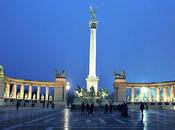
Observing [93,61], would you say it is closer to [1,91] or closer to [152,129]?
[1,91]

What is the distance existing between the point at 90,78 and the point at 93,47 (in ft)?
32.1

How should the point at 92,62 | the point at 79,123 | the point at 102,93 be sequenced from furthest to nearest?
the point at 92,62
the point at 102,93
the point at 79,123

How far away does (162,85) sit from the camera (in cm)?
11631

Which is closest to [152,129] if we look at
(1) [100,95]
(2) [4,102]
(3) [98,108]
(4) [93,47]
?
(3) [98,108]

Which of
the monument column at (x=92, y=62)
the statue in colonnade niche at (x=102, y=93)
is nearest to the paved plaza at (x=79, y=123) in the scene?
the statue in colonnade niche at (x=102, y=93)

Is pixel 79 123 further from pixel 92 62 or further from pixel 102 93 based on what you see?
pixel 92 62

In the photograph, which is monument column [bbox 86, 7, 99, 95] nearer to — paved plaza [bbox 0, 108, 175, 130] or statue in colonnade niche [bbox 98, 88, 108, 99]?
statue in colonnade niche [bbox 98, 88, 108, 99]

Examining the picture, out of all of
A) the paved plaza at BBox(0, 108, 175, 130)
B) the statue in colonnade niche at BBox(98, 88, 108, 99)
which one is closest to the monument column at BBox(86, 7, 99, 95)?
the statue in colonnade niche at BBox(98, 88, 108, 99)

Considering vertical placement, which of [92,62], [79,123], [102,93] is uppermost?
[92,62]

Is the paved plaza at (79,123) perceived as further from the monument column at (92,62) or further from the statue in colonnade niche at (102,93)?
the monument column at (92,62)

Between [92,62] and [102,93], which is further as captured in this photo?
[92,62]

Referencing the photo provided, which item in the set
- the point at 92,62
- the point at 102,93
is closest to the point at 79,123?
the point at 102,93

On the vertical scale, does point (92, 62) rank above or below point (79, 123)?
above

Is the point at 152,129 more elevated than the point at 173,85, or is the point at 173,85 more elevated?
the point at 173,85
